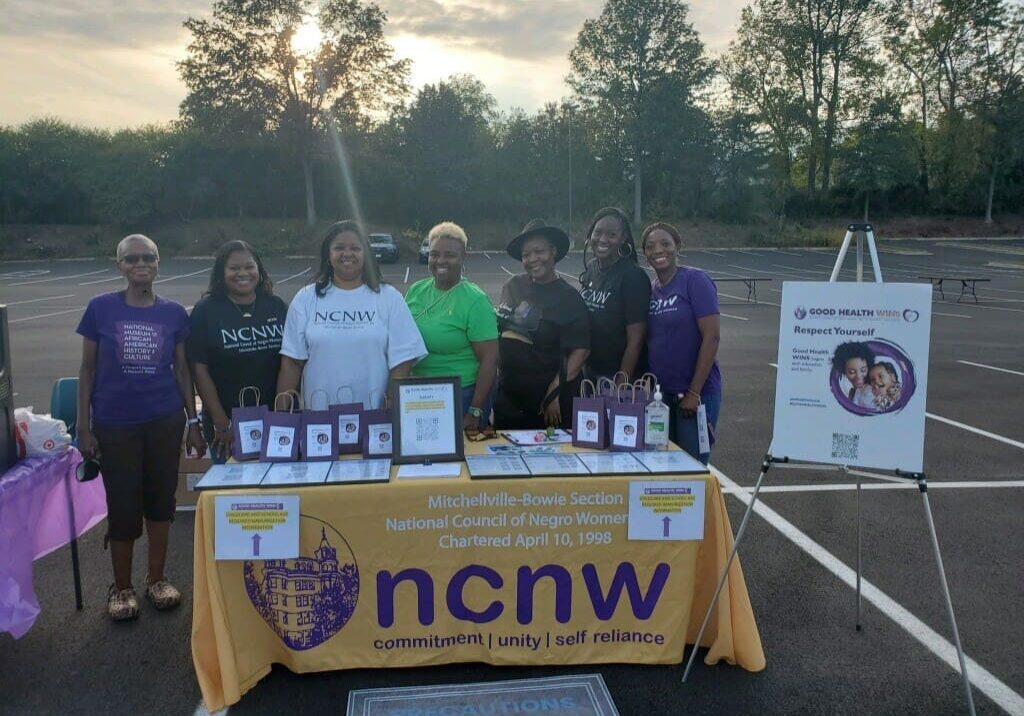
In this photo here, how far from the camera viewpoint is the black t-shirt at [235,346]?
3.57m

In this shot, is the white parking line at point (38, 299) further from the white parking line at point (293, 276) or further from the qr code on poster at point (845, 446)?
the qr code on poster at point (845, 446)

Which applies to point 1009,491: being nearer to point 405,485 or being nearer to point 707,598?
point 707,598

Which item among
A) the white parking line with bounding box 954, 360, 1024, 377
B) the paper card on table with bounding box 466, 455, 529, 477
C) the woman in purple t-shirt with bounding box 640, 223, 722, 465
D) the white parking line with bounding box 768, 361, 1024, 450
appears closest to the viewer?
the paper card on table with bounding box 466, 455, 529, 477

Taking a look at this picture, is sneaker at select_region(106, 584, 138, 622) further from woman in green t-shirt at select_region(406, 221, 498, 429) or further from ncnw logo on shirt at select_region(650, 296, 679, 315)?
ncnw logo on shirt at select_region(650, 296, 679, 315)

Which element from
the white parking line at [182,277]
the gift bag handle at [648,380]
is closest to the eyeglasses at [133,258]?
the gift bag handle at [648,380]

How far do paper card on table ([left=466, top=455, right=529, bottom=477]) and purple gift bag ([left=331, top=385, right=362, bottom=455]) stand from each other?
50 centimetres

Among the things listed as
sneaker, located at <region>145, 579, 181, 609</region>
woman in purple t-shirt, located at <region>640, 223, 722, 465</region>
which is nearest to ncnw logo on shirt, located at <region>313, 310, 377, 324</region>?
woman in purple t-shirt, located at <region>640, 223, 722, 465</region>

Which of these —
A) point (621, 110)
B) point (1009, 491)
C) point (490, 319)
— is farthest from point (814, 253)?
point (490, 319)

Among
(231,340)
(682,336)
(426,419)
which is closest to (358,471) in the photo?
(426,419)

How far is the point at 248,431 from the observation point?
125 inches

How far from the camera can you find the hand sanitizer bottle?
11.0ft

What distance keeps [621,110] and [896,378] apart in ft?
156

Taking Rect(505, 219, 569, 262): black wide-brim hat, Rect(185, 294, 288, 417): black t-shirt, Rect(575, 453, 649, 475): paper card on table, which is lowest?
Rect(575, 453, 649, 475): paper card on table

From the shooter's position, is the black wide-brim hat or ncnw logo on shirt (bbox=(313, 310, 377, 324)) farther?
the black wide-brim hat
